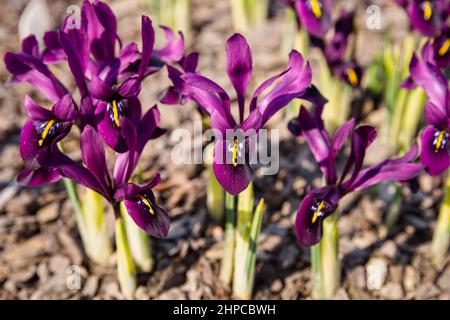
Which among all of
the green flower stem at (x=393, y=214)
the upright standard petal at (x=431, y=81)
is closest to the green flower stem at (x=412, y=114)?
the green flower stem at (x=393, y=214)

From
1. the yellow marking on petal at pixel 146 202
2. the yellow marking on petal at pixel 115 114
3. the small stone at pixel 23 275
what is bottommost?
the small stone at pixel 23 275

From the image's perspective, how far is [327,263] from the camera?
3.22 m

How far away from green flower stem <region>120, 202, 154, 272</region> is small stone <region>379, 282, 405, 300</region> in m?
1.29

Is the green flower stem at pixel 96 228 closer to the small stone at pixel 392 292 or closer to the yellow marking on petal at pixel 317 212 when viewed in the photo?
the yellow marking on petal at pixel 317 212

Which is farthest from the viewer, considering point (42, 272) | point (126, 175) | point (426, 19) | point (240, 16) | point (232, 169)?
point (240, 16)

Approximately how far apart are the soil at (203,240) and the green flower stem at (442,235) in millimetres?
52

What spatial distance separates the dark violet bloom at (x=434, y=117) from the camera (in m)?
3.00

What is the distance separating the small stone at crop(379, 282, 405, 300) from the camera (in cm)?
343

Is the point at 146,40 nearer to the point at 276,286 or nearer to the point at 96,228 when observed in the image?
the point at 96,228

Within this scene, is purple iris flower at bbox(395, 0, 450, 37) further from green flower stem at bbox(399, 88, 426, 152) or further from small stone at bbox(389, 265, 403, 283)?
small stone at bbox(389, 265, 403, 283)

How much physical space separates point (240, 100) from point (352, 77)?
1.29 meters

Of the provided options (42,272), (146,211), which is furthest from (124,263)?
(42,272)

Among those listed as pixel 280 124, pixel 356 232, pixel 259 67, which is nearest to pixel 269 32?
pixel 259 67
